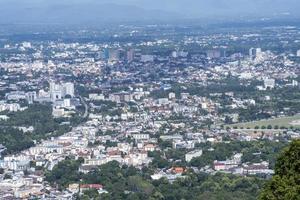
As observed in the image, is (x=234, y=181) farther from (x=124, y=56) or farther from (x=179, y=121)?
(x=124, y=56)

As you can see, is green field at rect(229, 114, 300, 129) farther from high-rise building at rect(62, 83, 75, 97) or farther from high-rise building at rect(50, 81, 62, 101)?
high-rise building at rect(62, 83, 75, 97)

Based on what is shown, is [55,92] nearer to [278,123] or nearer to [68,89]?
[68,89]

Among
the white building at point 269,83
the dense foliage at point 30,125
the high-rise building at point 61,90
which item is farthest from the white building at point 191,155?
the white building at point 269,83

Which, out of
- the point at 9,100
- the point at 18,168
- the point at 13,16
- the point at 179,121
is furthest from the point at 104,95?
the point at 13,16

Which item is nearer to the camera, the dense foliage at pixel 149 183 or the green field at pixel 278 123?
the dense foliage at pixel 149 183

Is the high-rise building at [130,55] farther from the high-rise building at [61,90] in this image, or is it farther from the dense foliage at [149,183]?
the dense foliage at [149,183]

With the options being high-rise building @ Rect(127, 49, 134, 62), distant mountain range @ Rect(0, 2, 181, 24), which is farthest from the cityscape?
distant mountain range @ Rect(0, 2, 181, 24)

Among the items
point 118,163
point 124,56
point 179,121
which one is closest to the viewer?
point 118,163
